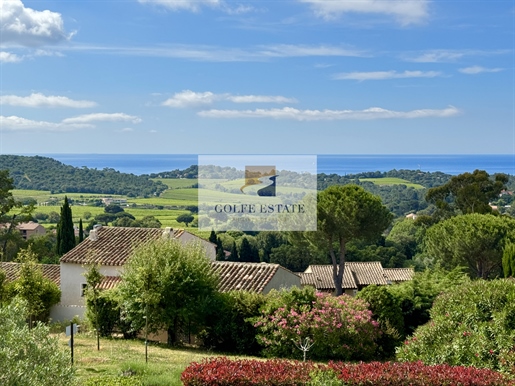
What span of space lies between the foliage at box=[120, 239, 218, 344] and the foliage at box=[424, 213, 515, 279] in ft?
72.6

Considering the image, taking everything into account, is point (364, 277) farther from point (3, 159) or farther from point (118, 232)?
point (3, 159)

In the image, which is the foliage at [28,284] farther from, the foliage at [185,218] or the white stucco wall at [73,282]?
the foliage at [185,218]

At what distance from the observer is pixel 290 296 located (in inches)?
688

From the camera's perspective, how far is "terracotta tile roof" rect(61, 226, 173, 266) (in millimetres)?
24688

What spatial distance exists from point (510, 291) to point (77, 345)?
37.6ft

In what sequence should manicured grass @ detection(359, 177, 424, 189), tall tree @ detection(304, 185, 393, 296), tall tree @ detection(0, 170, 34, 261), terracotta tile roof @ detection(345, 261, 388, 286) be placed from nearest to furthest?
tall tree @ detection(304, 185, 393, 296), tall tree @ detection(0, 170, 34, 261), terracotta tile roof @ detection(345, 261, 388, 286), manicured grass @ detection(359, 177, 424, 189)

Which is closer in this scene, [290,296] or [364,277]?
[290,296]

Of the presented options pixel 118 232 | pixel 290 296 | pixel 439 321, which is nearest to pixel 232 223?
pixel 118 232

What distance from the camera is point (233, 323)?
712 inches

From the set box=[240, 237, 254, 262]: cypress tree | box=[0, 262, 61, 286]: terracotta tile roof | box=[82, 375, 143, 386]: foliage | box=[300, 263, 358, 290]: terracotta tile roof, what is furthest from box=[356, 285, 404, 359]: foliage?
box=[240, 237, 254, 262]: cypress tree

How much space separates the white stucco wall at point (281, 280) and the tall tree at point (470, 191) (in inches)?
1091

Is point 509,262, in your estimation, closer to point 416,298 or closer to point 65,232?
point 416,298

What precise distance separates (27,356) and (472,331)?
26.7 feet

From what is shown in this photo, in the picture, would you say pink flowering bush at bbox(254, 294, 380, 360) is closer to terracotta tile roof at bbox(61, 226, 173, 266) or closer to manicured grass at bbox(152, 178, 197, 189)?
terracotta tile roof at bbox(61, 226, 173, 266)
